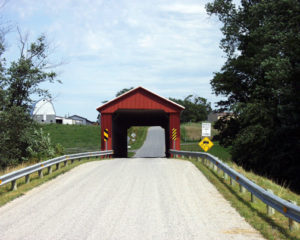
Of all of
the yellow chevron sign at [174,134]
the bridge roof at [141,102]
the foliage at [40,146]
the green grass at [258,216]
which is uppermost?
the bridge roof at [141,102]

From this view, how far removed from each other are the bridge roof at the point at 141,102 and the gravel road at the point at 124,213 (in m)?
18.4

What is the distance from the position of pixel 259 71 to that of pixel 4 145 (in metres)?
18.9

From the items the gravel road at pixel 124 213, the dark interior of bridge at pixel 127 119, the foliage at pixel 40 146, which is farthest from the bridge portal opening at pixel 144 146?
the gravel road at pixel 124 213

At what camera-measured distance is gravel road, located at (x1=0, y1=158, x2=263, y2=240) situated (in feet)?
20.7

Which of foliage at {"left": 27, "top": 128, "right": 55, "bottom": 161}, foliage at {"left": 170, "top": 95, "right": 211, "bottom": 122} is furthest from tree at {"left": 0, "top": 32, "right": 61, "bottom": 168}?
foliage at {"left": 170, "top": 95, "right": 211, "bottom": 122}

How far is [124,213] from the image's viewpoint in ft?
25.6

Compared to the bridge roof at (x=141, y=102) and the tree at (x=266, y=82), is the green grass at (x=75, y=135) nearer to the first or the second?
the bridge roof at (x=141, y=102)

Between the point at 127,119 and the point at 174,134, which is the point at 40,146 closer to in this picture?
the point at 174,134

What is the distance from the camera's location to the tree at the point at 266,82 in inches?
886

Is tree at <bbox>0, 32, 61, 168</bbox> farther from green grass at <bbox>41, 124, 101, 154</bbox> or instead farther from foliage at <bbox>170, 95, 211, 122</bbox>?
foliage at <bbox>170, 95, 211, 122</bbox>

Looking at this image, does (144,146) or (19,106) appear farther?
(144,146)

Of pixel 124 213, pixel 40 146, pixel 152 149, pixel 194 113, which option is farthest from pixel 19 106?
pixel 194 113

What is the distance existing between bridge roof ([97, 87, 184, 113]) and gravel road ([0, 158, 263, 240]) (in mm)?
18449

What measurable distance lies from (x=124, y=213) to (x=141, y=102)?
76.4 ft
